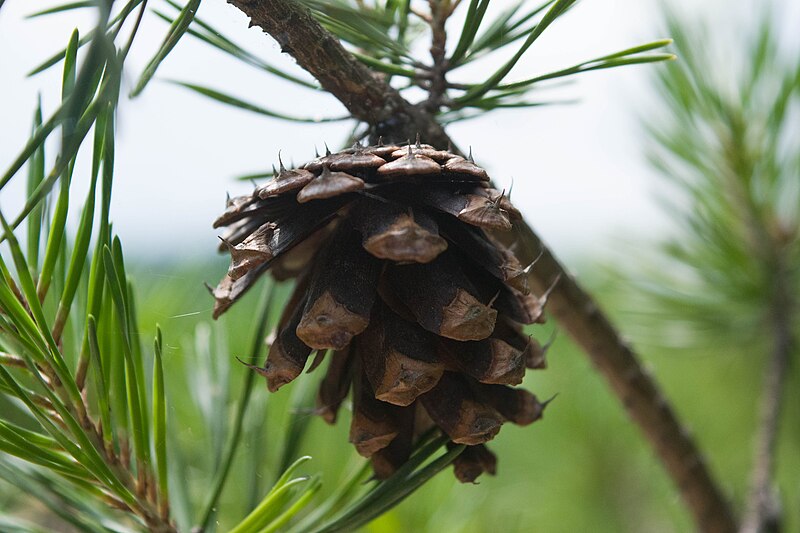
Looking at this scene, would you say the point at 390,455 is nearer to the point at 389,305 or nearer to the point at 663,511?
the point at 389,305

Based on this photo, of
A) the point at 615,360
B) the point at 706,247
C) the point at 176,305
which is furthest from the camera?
the point at 706,247

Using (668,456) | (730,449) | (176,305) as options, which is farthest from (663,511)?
(176,305)

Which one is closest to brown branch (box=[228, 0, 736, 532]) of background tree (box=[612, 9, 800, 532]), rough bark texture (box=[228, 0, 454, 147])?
rough bark texture (box=[228, 0, 454, 147])

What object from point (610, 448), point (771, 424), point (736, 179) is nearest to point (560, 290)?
point (771, 424)

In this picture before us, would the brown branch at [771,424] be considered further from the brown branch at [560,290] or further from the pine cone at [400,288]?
the pine cone at [400,288]

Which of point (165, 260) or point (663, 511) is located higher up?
point (165, 260)

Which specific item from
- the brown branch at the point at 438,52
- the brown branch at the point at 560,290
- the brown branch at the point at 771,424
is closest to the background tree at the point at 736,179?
the brown branch at the point at 771,424

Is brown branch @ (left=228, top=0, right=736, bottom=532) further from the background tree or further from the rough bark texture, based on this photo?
the background tree
